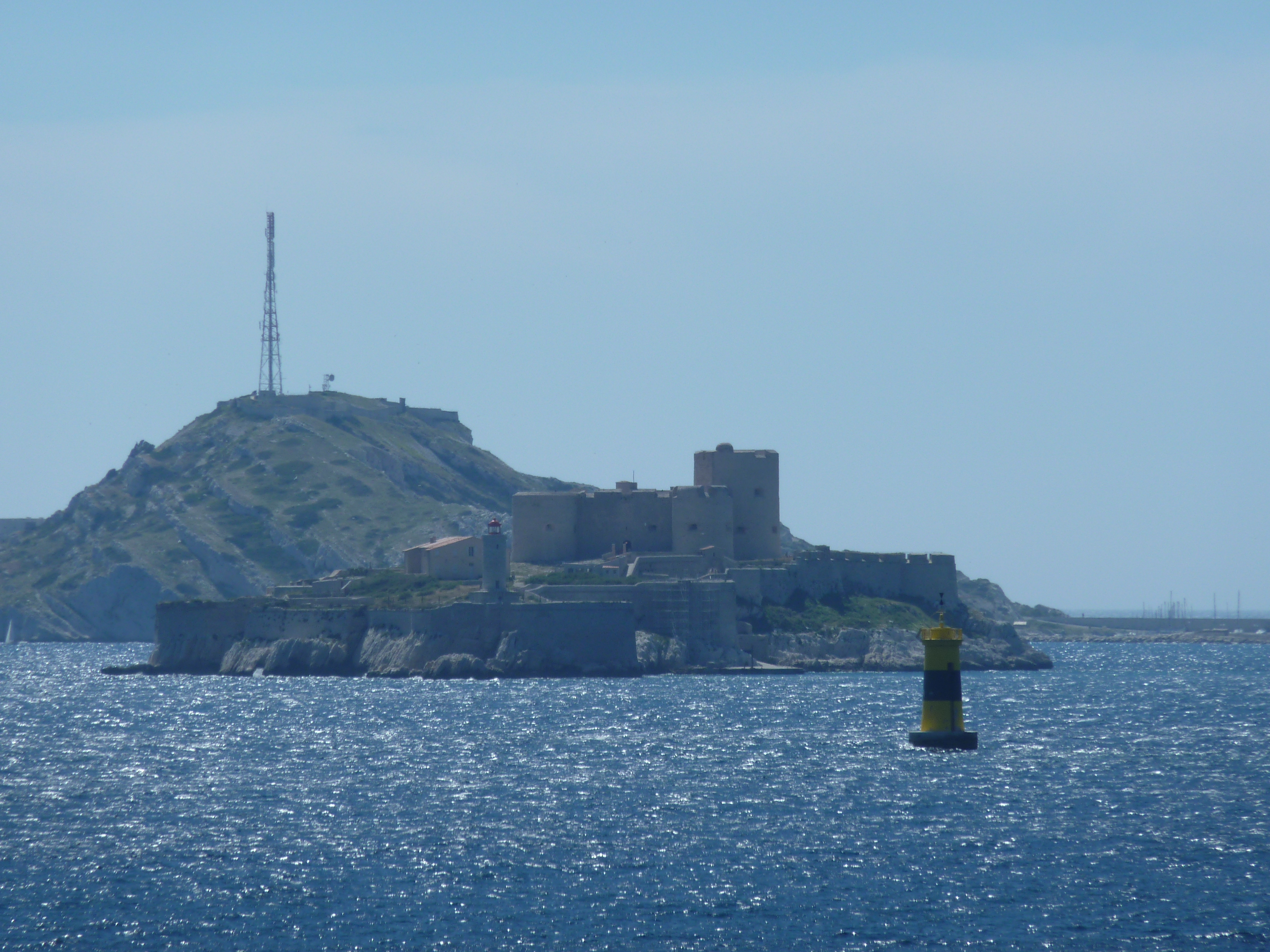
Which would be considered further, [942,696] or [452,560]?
[452,560]

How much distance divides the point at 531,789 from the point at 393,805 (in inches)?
154

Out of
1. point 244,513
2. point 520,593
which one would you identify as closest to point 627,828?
point 520,593

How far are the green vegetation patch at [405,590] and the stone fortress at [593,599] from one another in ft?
3.65

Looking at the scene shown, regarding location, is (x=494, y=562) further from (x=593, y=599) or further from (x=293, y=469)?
(x=293, y=469)

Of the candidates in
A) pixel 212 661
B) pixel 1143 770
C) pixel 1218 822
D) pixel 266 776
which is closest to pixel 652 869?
pixel 1218 822

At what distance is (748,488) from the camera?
94750mm

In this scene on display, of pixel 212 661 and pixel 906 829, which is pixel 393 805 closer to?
pixel 906 829

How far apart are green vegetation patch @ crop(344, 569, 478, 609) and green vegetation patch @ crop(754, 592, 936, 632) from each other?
14.8m

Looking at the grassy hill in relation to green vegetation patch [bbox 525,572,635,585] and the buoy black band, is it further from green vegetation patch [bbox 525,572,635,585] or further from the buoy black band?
the buoy black band

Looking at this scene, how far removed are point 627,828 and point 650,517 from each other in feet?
192

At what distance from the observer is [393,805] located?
135ft

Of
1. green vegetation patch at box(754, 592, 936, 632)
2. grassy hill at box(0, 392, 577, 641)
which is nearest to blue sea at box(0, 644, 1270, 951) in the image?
green vegetation patch at box(754, 592, 936, 632)

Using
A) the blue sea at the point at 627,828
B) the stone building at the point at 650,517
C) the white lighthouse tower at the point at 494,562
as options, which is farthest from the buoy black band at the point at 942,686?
the stone building at the point at 650,517

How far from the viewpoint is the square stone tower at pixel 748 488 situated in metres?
94.7
